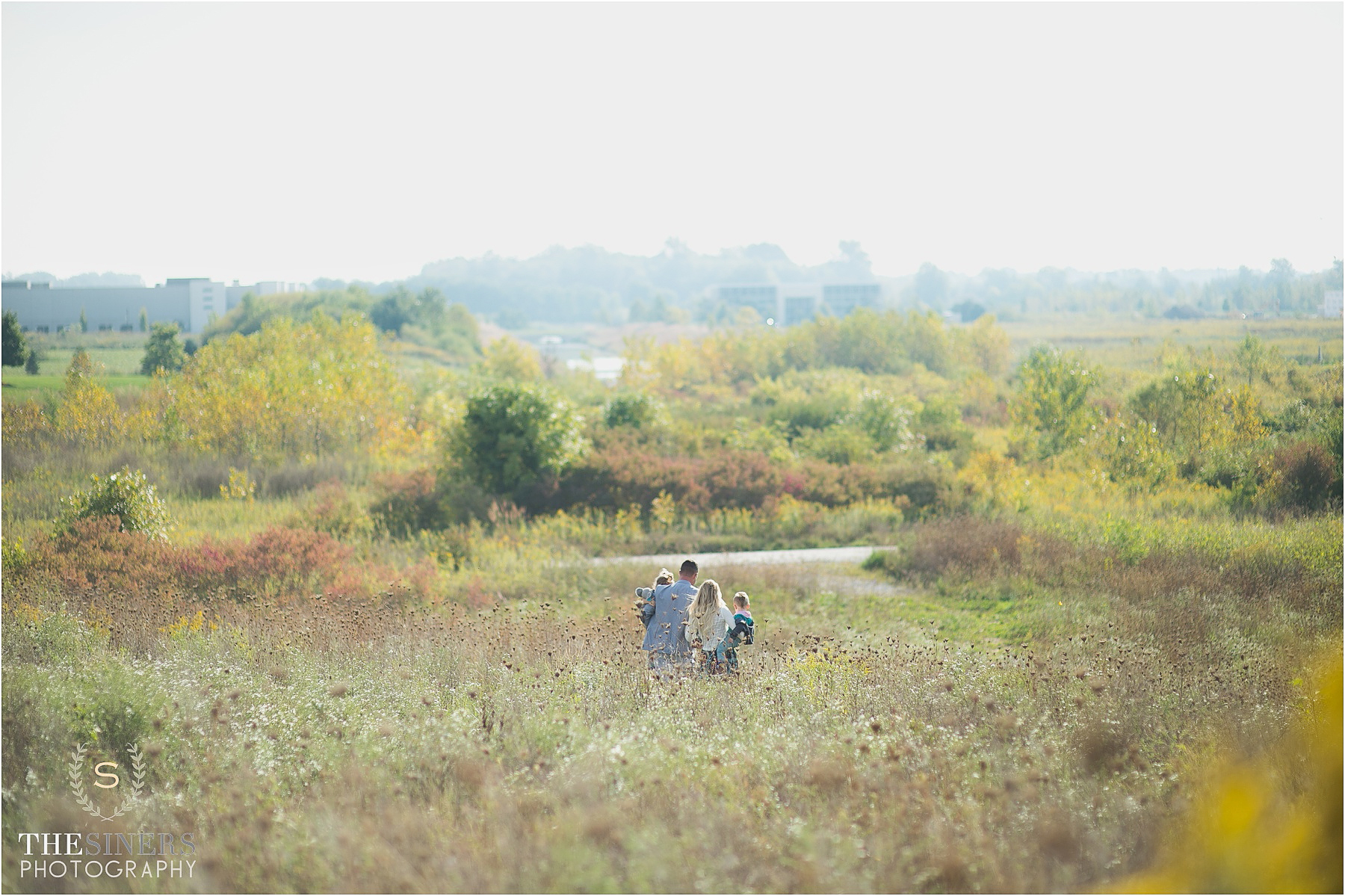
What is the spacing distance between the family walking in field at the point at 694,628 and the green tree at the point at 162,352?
9727mm

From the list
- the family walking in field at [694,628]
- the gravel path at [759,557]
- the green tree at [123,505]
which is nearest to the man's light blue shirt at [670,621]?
the family walking in field at [694,628]

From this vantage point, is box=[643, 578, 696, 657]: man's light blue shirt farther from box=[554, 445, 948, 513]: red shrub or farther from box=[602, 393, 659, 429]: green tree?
box=[602, 393, 659, 429]: green tree

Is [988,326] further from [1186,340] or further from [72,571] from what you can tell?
[72,571]

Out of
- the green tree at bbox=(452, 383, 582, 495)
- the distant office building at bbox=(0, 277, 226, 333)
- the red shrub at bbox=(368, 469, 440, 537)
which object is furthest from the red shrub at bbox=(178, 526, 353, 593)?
the distant office building at bbox=(0, 277, 226, 333)

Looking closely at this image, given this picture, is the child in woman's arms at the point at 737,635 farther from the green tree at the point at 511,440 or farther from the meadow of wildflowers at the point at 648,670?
the green tree at the point at 511,440

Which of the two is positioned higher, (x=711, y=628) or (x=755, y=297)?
(x=755, y=297)

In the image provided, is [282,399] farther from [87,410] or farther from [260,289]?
[260,289]

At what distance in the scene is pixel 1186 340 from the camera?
46.7ft

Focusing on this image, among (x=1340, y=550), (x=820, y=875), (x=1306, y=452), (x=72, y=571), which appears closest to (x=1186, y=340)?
(x=1306, y=452)

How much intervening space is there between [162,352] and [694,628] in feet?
34.1

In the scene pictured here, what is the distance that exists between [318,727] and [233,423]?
30.4 feet

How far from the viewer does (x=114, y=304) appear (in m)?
12.6

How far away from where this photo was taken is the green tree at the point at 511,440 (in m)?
13.1

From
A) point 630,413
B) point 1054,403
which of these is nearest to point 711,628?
point 630,413
